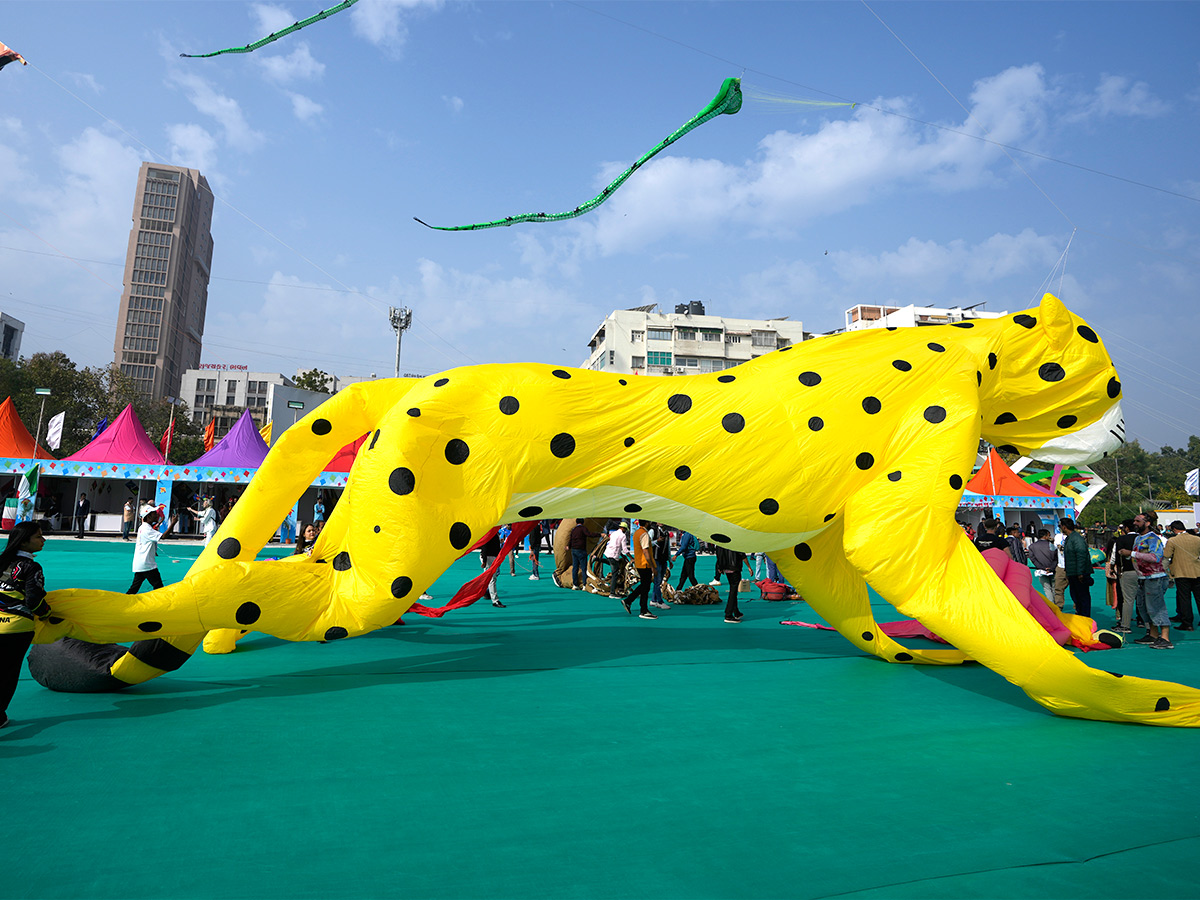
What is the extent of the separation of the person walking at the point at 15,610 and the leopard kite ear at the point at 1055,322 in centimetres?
750

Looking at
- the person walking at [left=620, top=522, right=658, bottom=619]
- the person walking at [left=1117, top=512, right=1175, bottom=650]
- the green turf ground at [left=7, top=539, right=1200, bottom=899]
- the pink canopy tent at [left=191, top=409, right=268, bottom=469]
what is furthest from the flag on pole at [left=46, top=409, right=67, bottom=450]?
the person walking at [left=1117, top=512, right=1175, bottom=650]

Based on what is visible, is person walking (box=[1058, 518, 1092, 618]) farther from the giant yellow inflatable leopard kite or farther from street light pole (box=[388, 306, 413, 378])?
street light pole (box=[388, 306, 413, 378])

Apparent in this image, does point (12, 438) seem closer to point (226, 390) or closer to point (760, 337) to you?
point (760, 337)

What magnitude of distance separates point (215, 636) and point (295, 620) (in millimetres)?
2583

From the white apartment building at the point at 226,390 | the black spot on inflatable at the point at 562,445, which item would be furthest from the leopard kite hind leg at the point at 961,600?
the white apartment building at the point at 226,390

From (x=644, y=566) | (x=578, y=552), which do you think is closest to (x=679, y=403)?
(x=644, y=566)

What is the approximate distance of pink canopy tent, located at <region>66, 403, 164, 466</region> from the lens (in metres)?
23.0

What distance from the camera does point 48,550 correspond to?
685 inches

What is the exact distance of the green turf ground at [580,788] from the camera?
268cm

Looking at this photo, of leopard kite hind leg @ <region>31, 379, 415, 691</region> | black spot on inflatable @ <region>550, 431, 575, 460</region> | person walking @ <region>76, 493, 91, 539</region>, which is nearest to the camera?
leopard kite hind leg @ <region>31, 379, 415, 691</region>

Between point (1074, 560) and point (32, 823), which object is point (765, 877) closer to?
point (32, 823)

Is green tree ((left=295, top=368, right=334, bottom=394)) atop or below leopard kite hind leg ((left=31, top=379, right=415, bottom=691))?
atop

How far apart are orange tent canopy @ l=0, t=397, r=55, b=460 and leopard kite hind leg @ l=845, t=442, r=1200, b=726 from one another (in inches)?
1048

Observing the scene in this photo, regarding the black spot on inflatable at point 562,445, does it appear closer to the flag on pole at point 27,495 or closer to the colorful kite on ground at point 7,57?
the colorful kite on ground at point 7,57
